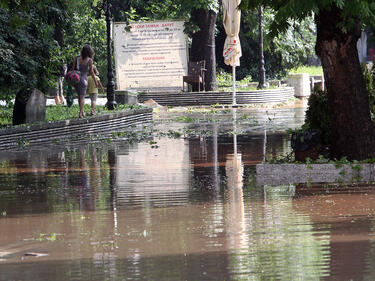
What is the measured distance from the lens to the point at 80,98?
72.4 ft

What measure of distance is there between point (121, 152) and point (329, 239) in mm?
9523

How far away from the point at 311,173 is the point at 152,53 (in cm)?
2444

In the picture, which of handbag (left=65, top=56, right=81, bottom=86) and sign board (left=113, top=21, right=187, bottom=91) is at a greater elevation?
sign board (left=113, top=21, right=187, bottom=91)

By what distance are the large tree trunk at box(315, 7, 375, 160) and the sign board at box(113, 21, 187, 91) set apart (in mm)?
23546

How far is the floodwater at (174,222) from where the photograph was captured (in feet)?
24.8

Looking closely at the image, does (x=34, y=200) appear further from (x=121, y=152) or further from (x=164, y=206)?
(x=121, y=152)

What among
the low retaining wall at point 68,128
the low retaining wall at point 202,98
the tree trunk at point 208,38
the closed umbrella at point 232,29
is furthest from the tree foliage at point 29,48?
the tree trunk at point 208,38

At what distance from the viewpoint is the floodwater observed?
7.56m

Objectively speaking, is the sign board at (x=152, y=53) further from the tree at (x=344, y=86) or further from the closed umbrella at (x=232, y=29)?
the tree at (x=344, y=86)

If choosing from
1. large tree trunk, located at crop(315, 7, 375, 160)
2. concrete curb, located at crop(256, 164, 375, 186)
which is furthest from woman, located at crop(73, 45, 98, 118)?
large tree trunk, located at crop(315, 7, 375, 160)

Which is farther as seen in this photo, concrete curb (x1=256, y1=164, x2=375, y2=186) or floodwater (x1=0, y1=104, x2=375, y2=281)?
concrete curb (x1=256, y1=164, x2=375, y2=186)

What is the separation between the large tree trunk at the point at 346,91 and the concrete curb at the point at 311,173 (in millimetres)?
478

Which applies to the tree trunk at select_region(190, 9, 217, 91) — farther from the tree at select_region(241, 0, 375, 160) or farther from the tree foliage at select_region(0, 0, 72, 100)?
the tree at select_region(241, 0, 375, 160)

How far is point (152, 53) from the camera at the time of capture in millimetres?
36469
